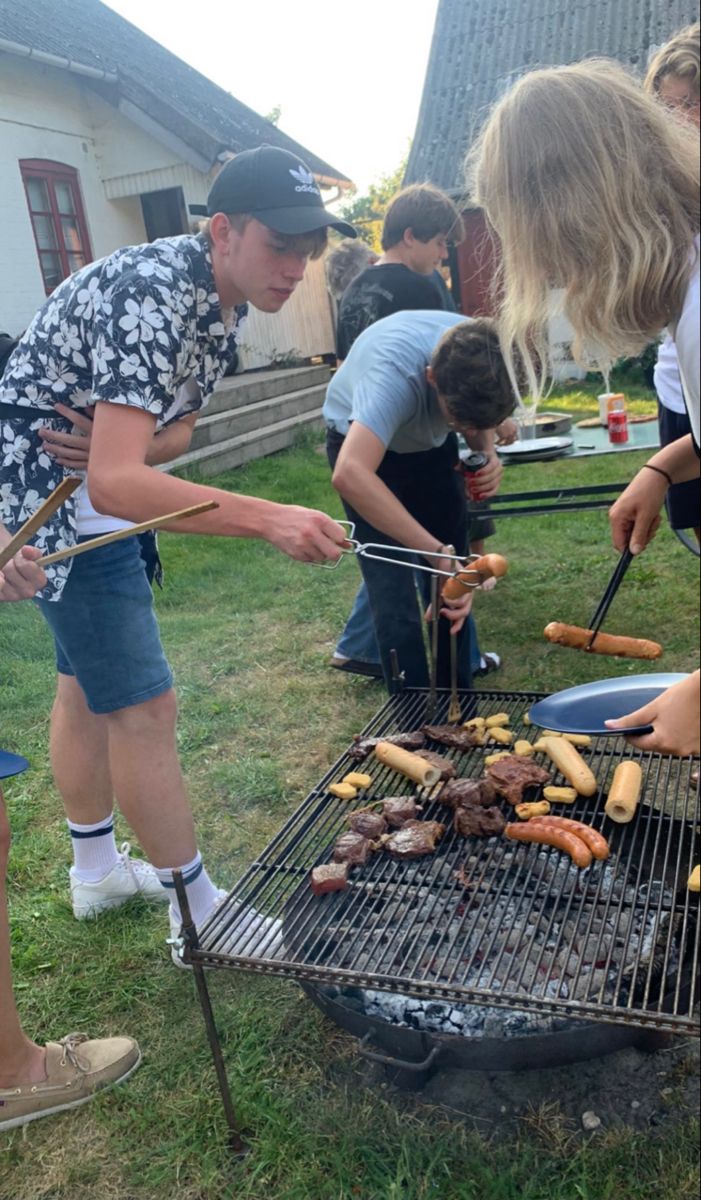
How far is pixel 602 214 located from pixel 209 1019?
5.64ft

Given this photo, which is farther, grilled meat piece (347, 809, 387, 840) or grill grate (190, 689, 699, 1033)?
grilled meat piece (347, 809, 387, 840)

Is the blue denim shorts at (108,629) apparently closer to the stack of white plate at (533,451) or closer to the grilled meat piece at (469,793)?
the grilled meat piece at (469,793)

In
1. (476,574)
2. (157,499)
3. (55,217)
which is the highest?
(55,217)

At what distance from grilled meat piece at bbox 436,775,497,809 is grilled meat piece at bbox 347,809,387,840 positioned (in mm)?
190

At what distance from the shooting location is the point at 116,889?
2.89m

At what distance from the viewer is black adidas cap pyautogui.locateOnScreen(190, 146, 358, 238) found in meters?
2.01

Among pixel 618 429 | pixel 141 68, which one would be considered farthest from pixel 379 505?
pixel 141 68

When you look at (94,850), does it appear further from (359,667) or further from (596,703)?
(359,667)

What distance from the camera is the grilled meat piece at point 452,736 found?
8.79 ft

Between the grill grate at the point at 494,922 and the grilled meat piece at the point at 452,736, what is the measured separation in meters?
0.25

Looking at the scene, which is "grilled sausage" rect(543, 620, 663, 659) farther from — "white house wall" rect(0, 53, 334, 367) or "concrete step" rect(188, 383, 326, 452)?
"concrete step" rect(188, 383, 326, 452)

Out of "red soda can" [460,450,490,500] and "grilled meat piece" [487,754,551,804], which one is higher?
"red soda can" [460,450,490,500]

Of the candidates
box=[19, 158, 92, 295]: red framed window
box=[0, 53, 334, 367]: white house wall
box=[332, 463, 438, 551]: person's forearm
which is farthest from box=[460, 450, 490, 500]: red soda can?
box=[19, 158, 92, 295]: red framed window

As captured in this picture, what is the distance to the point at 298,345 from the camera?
45.6 feet
